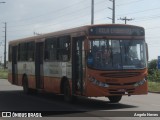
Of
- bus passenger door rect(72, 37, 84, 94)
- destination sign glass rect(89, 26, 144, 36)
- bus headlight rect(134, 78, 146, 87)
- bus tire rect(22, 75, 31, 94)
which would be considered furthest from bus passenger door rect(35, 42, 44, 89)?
bus headlight rect(134, 78, 146, 87)

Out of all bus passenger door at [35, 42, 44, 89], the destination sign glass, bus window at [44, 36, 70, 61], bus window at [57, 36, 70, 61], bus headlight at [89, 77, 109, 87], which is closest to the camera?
bus headlight at [89, 77, 109, 87]

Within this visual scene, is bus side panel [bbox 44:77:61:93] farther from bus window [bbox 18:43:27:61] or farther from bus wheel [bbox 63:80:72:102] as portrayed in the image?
bus window [bbox 18:43:27:61]

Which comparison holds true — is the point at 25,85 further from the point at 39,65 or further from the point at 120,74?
A: the point at 120,74

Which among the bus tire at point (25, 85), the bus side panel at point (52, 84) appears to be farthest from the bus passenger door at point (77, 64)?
the bus tire at point (25, 85)

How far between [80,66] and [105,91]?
1.56 metres

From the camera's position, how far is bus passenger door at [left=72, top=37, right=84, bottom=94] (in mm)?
18906

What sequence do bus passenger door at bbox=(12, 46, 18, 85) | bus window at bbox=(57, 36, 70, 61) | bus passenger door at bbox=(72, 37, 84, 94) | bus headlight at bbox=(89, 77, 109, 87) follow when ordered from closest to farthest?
bus headlight at bbox=(89, 77, 109, 87) → bus passenger door at bbox=(72, 37, 84, 94) → bus window at bbox=(57, 36, 70, 61) → bus passenger door at bbox=(12, 46, 18, 85)

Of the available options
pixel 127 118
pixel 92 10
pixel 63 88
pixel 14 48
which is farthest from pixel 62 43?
pixel 92 10

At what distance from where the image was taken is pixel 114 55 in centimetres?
1844

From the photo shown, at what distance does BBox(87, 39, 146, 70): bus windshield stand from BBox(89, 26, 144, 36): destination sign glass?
26 cm

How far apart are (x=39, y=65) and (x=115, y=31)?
680 centimetres

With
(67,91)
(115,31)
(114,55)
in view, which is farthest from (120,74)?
(67,91)

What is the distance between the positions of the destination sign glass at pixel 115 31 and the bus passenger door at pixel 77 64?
0.73 meters

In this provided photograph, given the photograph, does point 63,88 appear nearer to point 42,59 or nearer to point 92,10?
point 42,59
